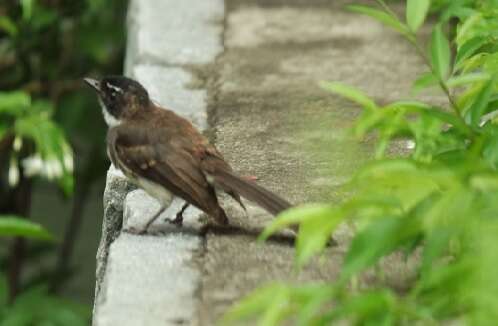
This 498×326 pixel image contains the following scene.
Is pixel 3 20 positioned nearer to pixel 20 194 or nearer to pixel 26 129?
pixel 26 129

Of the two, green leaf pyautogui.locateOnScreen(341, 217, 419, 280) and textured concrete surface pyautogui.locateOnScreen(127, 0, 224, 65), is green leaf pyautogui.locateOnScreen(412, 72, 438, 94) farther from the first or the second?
textured concrete surface pyautogui.locateOnScreen(127, 0, 224, 65)

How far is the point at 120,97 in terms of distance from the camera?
524cm

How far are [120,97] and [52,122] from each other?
1.71 meters

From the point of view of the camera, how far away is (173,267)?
4324mm

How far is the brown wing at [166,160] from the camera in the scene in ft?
15.2

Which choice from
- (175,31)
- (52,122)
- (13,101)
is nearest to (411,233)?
(13,101)

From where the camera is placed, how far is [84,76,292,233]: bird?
4.59 meters

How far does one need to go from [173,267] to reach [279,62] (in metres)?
2.82

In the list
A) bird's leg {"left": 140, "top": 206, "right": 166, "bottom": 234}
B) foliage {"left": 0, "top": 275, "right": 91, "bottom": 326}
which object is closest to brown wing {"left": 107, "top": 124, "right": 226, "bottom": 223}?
bird's leg {"left": 140, "top": 206, "right": 166, "bottom": 234}

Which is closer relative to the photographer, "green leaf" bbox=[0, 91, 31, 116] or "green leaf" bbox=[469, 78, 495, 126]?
"green leaf" bbox=[469, 78, 495, 126]

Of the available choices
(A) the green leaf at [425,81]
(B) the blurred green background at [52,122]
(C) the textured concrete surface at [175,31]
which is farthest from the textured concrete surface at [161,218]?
(A) the green leaf at [425,81]

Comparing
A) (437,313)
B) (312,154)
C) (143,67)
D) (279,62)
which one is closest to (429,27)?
(279,62)

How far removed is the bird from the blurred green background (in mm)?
1466

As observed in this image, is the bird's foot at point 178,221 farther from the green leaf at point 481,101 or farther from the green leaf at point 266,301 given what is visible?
the green leaf at point 266,301
